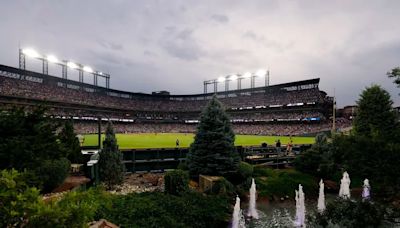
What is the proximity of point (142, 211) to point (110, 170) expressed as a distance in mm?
6618

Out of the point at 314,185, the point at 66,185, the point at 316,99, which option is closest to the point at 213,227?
the point at 66,185

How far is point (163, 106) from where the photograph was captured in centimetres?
12362

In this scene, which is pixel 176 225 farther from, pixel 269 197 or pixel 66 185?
pixel 269 197

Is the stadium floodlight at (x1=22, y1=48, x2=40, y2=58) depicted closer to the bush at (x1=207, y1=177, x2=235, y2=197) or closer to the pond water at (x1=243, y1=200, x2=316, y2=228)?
the bush at (x1=207, y1=177, x2=235, y2=197)

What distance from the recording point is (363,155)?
28.3ft

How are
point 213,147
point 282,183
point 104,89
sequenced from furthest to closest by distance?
point 104,89, point 282,183, point 213,147

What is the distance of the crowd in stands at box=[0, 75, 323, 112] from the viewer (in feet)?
252

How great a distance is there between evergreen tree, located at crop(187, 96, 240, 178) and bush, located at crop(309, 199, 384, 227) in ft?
24.1

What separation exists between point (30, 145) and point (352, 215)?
10.3 metres

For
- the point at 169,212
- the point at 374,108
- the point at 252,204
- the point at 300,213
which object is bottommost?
the point at 300,213

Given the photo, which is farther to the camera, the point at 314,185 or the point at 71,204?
the point at 314,185

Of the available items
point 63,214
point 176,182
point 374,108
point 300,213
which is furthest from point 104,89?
point 63,214

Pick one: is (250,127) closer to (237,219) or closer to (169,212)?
(237,219)

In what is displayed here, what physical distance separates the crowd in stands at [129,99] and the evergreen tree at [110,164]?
63225 millimetres
